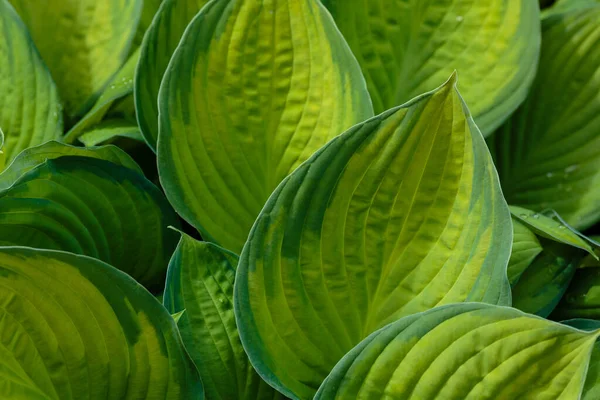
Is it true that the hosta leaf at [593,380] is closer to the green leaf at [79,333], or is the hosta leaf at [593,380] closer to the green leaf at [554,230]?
the green leaf at [554,230]

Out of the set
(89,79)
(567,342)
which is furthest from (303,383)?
(89,79)

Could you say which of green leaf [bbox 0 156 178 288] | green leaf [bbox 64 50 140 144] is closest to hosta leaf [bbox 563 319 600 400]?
green leaf [bbox 0 156 178 288]

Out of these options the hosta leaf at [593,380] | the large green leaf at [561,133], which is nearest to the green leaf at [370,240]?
the hosta leaf at [593,380]

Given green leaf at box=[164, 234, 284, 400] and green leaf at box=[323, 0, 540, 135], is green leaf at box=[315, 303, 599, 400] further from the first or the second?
green leaf at box=[323, 0, 540, 135]

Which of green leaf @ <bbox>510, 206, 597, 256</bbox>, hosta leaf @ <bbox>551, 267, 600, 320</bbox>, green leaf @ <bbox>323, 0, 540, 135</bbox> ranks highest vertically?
green leaf @ <bbox>323, 0, 540, 135</bbox>

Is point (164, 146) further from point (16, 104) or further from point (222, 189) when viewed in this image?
point (16, 104)

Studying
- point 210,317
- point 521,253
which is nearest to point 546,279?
point 521,253

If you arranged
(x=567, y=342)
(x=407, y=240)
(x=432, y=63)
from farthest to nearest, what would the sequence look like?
1. (x=432, y=63)
2. (x=407, y=240)
3. (x=567, y=342)

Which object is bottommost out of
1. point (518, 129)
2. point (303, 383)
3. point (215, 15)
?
point (303, 383)

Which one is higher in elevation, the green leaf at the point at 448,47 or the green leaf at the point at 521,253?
the green leaf at the point at 448,47
